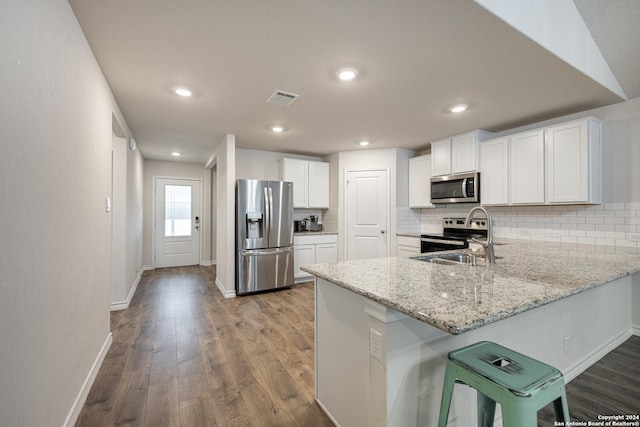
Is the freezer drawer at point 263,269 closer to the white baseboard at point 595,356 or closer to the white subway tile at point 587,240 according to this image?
the white baseboard at point 595,356

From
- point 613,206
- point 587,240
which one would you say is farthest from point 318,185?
point 613,206

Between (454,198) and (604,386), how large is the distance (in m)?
→ 2.42

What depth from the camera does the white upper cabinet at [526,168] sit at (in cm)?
305

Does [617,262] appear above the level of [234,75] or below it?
below

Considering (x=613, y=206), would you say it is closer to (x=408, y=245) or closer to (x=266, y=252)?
(x=408, y=245)

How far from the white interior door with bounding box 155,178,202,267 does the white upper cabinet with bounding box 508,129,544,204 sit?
597cm

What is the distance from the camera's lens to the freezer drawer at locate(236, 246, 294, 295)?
13.3ft

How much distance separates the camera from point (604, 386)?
1.95 m

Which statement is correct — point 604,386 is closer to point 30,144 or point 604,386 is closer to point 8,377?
point 8,377

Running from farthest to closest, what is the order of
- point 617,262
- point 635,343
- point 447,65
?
point 635,343, point 447,65, point 617,262

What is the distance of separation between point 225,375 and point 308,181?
3506mm

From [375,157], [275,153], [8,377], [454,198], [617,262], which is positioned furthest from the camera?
[275,153]

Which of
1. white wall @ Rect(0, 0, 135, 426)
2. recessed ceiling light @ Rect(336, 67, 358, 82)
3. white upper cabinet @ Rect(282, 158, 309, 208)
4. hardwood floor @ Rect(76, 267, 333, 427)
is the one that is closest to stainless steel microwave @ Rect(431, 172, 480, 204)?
white upper cabinet @ Rect(282, 158, 309, 208)

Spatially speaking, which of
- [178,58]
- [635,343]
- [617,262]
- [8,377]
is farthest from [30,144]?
[635,343]
